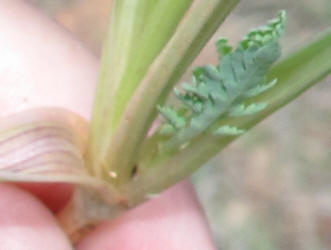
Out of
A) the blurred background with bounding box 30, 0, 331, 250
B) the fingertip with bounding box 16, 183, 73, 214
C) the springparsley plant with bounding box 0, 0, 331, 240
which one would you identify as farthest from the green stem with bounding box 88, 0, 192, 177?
the blurred background with bounding box 30, 0, 331, 250

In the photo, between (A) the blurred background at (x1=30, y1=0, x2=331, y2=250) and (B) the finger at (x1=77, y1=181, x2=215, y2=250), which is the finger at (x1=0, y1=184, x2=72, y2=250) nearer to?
(B) the finger at (x1=77, y1=181, x2=215, y2=250)

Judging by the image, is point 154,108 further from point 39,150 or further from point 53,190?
point 53,190

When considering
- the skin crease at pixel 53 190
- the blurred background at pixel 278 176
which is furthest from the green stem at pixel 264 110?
the blurred background at pixel 278 176

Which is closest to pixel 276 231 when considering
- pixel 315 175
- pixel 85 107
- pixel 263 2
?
pixel 315 175

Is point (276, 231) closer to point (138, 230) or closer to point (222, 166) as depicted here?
point (222, 166)

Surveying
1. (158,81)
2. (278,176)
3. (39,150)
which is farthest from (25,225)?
(278,176)

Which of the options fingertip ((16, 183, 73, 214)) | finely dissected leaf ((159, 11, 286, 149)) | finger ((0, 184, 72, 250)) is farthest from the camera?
fingertip ((16, 183, 73, 214))
